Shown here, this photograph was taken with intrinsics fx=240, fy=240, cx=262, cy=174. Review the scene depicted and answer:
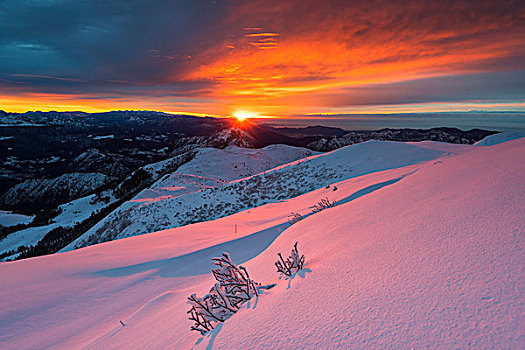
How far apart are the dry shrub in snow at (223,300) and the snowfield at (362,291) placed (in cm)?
13

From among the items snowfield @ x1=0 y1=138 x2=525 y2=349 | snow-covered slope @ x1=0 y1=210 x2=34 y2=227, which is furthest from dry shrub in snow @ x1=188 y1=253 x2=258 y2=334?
snow-covered slope @ x1=0 y1=210 x2=34 y2=227

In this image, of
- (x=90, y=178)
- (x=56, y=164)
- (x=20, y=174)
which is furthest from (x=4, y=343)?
(x=56, y=164)

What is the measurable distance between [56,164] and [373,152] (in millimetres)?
233998

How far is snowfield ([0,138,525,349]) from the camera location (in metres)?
1.10

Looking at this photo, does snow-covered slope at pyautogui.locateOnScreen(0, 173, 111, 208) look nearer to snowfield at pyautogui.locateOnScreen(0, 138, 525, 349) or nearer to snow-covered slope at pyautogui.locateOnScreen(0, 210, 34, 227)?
snow-covered slope at pyautogui.locateOnScreen(0, 210, 34, 227)

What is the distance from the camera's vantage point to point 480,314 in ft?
3.35

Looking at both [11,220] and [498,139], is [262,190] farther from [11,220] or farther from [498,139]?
[11,220]

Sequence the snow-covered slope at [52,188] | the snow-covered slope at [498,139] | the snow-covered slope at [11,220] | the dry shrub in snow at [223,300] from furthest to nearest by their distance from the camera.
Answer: the snow-covered slope at [52,188]
the snow-covered slope at [11,220]
the snow-covered slope at [498,139]
the dry shrub in snow at [223,300]

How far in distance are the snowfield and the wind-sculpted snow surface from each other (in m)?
9.59

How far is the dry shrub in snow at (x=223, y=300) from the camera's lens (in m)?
1.91

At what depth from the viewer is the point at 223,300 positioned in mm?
2016

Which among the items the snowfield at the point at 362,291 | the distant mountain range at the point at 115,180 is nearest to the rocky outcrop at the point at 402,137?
the distant mountain range at the point at 115,180

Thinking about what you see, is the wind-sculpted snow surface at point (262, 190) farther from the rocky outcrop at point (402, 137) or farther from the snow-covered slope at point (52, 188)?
the snow-covered slope at point (52, 188)

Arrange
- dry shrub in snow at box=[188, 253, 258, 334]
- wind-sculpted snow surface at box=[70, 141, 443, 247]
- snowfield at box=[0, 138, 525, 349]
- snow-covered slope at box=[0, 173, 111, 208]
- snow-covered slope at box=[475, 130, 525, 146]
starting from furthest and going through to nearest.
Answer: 1. snow-covered slope at box=[0, 173, 111, 208]
2. snow-covered slope at box=[475, 130, 525, 146]
3. wind-sculpted snow surface at box=[70, 141, 443, 247]
4. dry shrub in snow at box=[188, 253, 258, 334]
5. snowfield at box=[0, 138, 525, 349]
